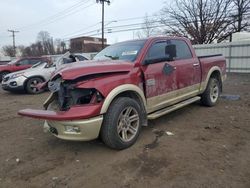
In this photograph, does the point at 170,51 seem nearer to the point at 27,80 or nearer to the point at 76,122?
the point at 76,122

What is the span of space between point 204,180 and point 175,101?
238cm

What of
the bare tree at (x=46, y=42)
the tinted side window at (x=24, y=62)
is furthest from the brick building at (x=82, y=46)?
the tinted side window at (x=24, y=62)

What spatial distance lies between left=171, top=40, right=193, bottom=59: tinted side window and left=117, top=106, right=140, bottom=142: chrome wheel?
1.97m

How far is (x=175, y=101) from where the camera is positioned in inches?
207

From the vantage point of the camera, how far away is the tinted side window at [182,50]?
18.1 ft

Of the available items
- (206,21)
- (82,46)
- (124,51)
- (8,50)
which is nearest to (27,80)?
(124,51)

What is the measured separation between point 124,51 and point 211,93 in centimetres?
309

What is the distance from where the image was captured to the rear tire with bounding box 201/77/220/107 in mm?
6512

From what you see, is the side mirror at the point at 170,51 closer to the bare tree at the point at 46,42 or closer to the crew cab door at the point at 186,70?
the crew cab door at the point at 186,70

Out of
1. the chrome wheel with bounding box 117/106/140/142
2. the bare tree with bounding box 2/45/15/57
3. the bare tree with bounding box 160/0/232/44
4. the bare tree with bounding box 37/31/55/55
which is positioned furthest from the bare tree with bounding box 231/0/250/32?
the bare tree with bounding box 2/45/15/57

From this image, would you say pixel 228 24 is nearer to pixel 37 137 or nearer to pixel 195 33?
pixel 195 33

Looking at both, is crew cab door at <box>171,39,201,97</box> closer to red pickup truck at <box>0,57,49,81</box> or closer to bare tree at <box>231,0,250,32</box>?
red pickup truck at <box>0,57,49,81</box>

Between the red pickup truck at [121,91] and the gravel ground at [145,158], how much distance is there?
1.28 feet

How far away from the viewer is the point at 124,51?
4910mm
